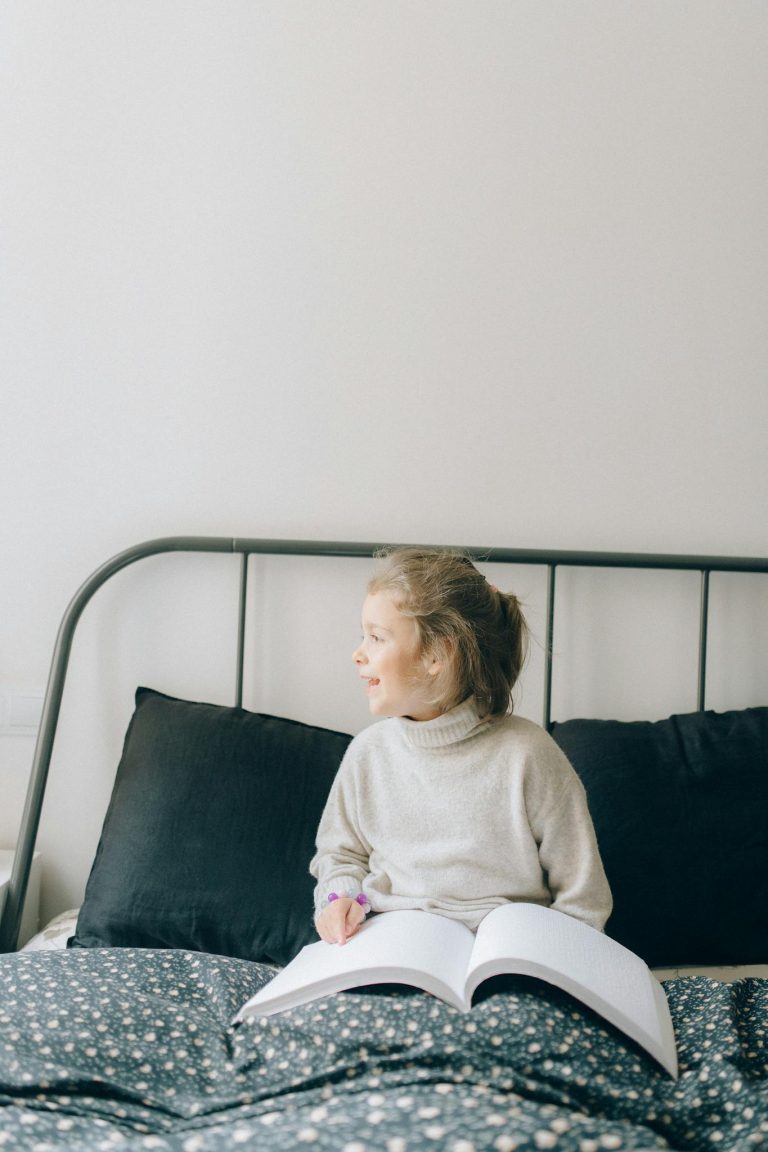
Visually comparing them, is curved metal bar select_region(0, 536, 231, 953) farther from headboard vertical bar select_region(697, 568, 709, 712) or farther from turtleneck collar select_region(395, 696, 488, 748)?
headboard vertical bar select_region(697, 568, 709, 712)

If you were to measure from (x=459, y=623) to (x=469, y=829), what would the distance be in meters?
0.26

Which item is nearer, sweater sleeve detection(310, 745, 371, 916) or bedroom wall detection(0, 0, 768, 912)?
sweater sleeve detection(310, 745, 371, 916)

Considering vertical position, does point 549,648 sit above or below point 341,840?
above

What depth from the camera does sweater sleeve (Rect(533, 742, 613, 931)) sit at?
1.22 metres

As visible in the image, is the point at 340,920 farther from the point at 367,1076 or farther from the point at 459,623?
the point at 459,623

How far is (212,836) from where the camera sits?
143 centimetres

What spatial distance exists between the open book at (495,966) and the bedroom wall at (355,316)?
635mm

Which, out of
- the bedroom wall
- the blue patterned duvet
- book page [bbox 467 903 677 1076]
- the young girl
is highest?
the bedroom wall

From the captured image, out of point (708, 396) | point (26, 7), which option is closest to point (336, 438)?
point (708, 396)

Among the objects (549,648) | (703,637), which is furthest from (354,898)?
(703,637)

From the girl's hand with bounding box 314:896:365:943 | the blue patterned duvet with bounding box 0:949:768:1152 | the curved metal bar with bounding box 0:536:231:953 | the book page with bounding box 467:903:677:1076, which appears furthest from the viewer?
the curved metal bar with bounding box 0:536:231:953

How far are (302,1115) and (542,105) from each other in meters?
1.53

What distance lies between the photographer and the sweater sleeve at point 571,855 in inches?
48.2

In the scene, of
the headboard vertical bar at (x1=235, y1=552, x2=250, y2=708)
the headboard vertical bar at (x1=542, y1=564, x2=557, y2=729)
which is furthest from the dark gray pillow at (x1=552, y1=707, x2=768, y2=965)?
the headboard vertical bar at (x1=235, y1=552, x2=250, y2=708)
